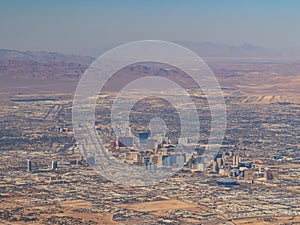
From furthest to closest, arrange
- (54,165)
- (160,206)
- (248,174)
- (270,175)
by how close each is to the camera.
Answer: (54,165), (248,174), (270,175), (160,206)

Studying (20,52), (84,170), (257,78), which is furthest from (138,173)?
(20,52)

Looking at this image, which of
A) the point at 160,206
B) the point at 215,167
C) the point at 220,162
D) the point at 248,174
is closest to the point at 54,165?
the point at 215,167

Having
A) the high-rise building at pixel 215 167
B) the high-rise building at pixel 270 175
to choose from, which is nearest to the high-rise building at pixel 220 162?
the high-rise building at pixel 215 167

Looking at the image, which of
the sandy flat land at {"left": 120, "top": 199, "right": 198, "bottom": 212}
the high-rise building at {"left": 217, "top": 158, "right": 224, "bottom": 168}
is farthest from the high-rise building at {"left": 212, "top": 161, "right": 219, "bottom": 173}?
the sandy flat land at {"left": 120, "top": 199, "right": 198, "bottom": 212}

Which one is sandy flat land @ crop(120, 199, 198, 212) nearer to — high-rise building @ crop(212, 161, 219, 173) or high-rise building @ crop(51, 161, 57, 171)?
high-rise building @ crop(212, 161, 219, 173)

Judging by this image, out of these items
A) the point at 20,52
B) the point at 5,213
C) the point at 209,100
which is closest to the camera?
the point at 5,213

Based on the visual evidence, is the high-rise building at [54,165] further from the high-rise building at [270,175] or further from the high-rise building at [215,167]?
the high-rise building at [270,175]

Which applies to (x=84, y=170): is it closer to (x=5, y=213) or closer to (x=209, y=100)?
(x=5, y=213)

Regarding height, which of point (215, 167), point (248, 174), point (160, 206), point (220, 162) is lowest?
point (160, 206)

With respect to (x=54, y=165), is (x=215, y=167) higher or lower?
higher

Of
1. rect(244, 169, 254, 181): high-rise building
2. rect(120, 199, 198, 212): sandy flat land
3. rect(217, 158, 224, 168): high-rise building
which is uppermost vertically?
rect(217, 158, 224, 168): high-rise building

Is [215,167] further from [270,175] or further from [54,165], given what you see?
[54,165]
